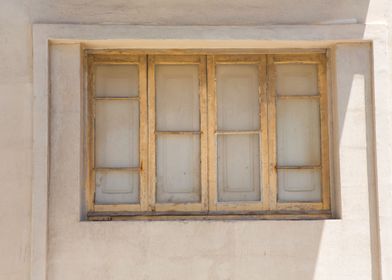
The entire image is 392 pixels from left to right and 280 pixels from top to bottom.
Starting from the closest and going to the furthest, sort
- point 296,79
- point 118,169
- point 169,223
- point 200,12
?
point 169,223 < point 200,12 < point 118,169 < point 296,79

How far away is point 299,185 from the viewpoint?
539 cm

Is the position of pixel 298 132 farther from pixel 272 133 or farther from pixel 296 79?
pixel 296 79

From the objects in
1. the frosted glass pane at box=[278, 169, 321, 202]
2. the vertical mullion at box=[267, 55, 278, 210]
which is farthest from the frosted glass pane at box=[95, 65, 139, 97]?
the frosted glass pane at box=[278, 169, 321, 202]

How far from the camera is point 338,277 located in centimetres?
512

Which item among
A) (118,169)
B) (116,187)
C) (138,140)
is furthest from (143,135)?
(116,187)

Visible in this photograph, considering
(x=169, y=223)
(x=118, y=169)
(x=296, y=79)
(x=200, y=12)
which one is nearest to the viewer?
(x=169, y=223)

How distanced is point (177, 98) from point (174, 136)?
337 mm

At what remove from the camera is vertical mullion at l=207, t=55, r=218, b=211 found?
5312mm

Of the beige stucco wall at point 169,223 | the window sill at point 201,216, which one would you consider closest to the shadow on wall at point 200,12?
the beige stucco wall at point 169,223

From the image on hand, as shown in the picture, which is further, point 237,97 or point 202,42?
point 237,97

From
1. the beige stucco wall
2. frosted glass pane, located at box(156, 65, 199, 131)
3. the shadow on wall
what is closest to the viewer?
the beige stucco wall

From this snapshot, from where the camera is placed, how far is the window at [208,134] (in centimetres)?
532

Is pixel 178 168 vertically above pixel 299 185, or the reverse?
pixel 178 168

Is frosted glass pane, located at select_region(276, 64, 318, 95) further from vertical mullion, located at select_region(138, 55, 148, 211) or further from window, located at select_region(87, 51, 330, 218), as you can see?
vertical mullion, located at select_region(138, 55, 148, 211)
